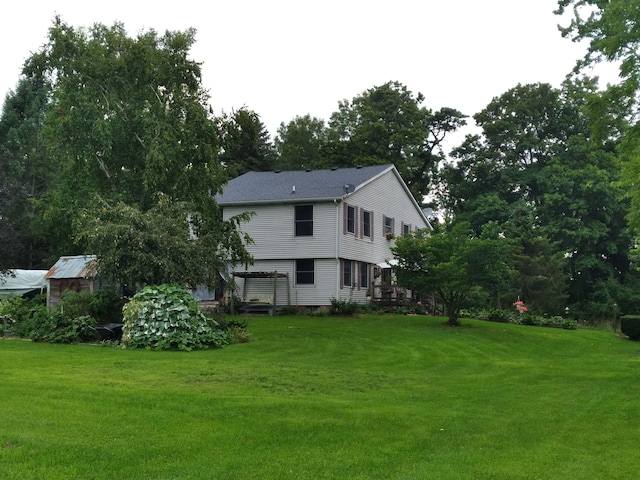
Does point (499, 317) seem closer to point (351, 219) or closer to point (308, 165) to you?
point (351, 219)

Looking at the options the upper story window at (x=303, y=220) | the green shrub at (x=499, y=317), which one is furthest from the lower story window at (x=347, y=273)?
the green shrub at (x=499, y=317)

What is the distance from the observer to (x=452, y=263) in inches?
771

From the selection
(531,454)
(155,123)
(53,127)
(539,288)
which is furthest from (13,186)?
(539,288)

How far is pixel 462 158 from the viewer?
140 feet

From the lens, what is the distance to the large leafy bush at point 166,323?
13977 millimetres

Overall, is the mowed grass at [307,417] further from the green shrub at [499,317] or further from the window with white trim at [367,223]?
the window with white trim at [367,223]

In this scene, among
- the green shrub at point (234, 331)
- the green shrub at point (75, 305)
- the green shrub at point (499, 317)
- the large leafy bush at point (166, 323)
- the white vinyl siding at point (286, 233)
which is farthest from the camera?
the white vinyl siding at point (286, 233)

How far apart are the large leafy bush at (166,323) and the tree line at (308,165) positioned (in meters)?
1.02

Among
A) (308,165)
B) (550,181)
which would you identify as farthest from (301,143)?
(550,181)

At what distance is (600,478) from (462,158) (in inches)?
1536

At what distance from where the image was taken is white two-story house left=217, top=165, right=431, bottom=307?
25527 millimetres

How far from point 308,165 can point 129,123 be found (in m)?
30.1

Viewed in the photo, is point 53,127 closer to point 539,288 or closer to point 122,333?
point 122,333

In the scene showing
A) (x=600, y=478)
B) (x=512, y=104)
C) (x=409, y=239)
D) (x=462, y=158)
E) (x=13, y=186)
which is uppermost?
(x=512, y=104)
